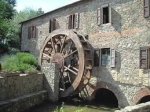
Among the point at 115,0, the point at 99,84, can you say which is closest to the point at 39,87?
the point at 99,84

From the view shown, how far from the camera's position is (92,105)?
12.0 meters

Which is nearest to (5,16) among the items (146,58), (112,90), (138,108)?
(112,90)

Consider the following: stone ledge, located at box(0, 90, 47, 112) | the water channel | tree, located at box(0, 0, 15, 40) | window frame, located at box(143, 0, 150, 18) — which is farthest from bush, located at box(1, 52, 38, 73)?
window frame, located at box(143, 0, 150, 18)

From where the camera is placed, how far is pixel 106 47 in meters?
12.2

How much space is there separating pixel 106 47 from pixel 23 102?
506cm

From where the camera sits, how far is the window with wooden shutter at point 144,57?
33.5 ft

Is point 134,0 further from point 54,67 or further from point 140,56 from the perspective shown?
A: point 54,67

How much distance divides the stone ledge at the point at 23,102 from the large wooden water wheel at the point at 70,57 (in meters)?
1.39

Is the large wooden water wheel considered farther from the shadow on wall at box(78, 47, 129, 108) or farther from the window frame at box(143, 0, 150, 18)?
the window frame at box(143, 0, 150, 18)

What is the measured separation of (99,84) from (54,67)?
2551 mm

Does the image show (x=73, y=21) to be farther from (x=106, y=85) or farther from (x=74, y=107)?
(x=74, y=107)

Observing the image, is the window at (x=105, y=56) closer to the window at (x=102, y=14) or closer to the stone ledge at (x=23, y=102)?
the window at (x=102, y=14)

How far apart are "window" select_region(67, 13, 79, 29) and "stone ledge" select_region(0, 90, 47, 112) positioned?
14.7 feet

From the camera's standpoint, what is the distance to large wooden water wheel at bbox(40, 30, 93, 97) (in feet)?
39.7
